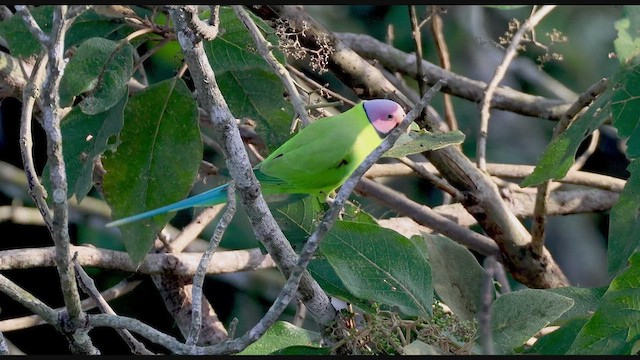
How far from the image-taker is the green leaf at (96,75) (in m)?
1.47

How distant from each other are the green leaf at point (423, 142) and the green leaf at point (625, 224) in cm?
28

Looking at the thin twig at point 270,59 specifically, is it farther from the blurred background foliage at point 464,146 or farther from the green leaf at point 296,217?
the blurred background foliage at point 464,146

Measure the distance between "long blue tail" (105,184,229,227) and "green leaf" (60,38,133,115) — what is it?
0.20 m

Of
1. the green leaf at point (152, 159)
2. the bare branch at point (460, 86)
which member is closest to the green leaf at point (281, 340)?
the green leaf at point (152, 159)

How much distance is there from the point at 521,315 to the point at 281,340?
0.34 m

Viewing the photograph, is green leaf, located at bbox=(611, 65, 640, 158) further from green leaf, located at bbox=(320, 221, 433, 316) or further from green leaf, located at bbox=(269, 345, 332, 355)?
green leaf, located at bbox=(269, 345, 332, 355)

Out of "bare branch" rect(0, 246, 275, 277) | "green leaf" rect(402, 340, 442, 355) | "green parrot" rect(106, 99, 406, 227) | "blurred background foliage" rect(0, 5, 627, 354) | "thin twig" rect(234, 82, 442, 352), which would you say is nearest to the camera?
"thin twig" rect(234, 82, 442, 352)

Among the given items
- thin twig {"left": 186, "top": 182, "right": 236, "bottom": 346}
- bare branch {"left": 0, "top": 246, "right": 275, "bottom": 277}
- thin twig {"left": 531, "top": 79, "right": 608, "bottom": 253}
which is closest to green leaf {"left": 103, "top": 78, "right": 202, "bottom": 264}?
bare branch {"left": 0, "top": 246, "right": 275, "bottom": 277}

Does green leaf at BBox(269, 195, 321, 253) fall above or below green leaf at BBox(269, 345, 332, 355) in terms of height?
above

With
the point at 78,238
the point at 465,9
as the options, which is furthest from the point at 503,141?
the point at 78,238

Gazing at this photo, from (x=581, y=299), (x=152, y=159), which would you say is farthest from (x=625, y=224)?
(x=152, y=159)

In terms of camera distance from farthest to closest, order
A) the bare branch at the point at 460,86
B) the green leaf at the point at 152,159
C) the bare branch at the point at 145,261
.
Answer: the bare branch at the point at 460,86, the bare branch at the point at 145,261, the green leaf at the point at 152,159

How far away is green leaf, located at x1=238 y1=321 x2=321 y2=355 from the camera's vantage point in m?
1.22

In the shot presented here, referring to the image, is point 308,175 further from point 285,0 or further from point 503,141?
point 503,141
